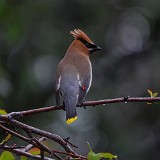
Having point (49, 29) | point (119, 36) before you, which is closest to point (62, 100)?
point (49, 29)

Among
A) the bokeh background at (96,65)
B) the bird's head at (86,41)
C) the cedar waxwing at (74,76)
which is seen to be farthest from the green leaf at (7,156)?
the bokeh background at (96,65)

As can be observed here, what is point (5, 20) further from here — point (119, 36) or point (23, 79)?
point (119, 36)

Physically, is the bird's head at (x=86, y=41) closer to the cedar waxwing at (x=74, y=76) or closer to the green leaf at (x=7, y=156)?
the cedar waxwing at (x=74, y=76)

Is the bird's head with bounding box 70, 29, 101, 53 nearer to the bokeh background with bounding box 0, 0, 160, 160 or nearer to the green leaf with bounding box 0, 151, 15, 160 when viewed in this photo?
the green leaf with bounding box 0, 151, 15, 160

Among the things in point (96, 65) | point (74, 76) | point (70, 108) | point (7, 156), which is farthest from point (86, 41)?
point (96, 65)

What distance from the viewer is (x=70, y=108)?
358 cm

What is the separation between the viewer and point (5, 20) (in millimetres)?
7023

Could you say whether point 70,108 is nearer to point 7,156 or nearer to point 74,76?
point 74,76

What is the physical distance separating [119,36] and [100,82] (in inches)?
42.7

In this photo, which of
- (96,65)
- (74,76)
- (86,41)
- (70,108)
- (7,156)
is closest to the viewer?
(7,156)

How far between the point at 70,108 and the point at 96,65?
535 centimetres

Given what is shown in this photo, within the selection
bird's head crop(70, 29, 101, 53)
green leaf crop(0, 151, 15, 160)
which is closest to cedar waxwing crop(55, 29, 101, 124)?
bird's head crop(70, 29, 101, 53)

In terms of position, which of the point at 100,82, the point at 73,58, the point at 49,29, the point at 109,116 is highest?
the point at 49,29

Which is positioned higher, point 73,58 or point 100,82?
point 100,82
